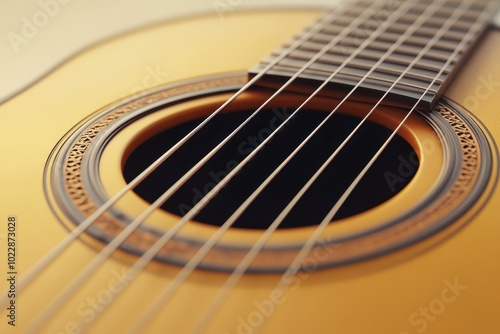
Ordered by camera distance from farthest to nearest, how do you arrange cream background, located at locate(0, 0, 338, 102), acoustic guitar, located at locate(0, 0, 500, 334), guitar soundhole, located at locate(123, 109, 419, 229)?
cream background, located at locate(0, 0, 338, 102), guitar soundhole, located at locate(123, 109, 419, 229), acoustic guitar, located at locate(0, 0, 500, 334)

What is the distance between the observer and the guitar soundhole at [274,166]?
2.67 ft

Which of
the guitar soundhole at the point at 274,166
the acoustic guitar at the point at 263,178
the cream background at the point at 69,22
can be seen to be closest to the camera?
the acoustic guitar at the point at 263,178

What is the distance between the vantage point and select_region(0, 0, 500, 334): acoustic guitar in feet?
1.74

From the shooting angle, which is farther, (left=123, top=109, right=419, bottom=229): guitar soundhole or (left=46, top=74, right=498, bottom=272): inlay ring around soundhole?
(left=123, top=109, right=419, bottom=229): guitar soundhole

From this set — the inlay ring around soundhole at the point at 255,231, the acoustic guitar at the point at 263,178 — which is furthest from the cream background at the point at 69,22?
the inlay ring around soundhole at the point at 255,231

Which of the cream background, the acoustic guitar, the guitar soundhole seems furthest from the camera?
the cream background

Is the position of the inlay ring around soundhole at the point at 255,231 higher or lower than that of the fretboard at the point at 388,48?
lower

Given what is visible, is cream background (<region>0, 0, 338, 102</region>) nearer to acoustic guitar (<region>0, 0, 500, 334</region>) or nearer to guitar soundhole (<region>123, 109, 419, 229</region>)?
acoustic guitar (<region>0, 0, 500, 334</region>)

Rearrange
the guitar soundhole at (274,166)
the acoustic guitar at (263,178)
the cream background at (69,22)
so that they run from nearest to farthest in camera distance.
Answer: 1. the acoustic guitar at (263,178)
2. the guitar soundhole at (274,166)
3. the cream background at (69,22)

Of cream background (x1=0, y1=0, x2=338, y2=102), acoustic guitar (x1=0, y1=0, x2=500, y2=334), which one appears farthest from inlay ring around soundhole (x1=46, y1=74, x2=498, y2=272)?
cream background (x1=0, y1=0, x2=338, y2=102)

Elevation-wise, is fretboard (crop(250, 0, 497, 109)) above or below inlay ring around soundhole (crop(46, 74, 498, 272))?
above

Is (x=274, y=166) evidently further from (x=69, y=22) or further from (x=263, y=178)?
(x=69, y=22)

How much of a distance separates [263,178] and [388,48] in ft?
0.88

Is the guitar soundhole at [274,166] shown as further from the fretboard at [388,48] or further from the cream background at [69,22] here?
the cream background at [69,22]
